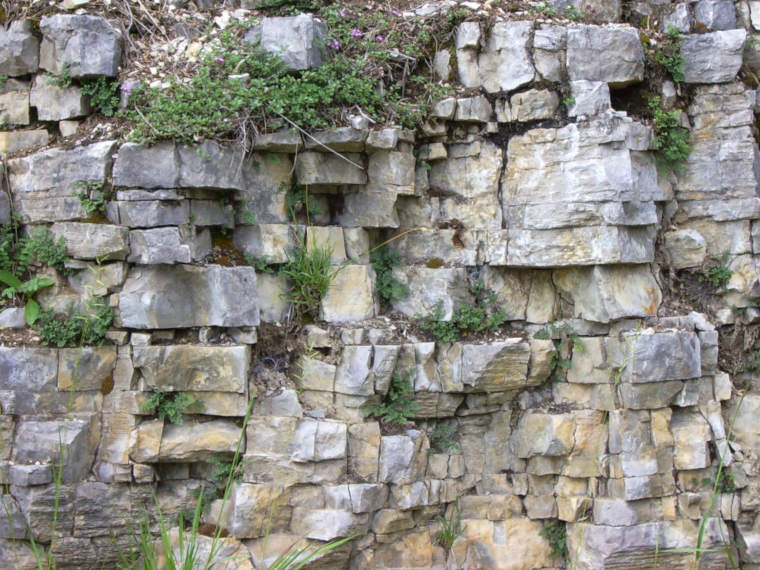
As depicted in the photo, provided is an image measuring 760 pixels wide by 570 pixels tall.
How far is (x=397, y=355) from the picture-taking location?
555cm

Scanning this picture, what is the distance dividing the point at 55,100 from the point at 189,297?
1859mm

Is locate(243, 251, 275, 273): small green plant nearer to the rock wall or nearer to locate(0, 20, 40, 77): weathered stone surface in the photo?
the rock wall

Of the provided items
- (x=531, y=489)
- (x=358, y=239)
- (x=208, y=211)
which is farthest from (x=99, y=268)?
(x=531, y=489)

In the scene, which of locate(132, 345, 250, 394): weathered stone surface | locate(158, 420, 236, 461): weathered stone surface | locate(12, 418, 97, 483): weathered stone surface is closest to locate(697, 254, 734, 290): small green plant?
locate(132, 345, 250, 394): weathered stone surface

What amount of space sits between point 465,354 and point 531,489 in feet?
4.28

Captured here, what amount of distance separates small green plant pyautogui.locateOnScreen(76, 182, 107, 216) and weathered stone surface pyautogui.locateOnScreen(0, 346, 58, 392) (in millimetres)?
1033

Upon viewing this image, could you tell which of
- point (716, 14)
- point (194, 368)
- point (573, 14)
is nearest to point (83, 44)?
point (194, 368)

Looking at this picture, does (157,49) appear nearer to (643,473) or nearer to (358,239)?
(358,239)

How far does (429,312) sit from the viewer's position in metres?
5.86

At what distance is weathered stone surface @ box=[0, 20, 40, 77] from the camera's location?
5559mm

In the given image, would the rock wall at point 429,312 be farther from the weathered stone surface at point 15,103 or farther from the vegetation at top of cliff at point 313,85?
the vegetation at top of cliff at point 313,85

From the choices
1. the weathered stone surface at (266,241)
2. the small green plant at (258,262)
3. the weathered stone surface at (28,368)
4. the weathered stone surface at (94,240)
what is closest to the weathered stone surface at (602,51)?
the weathered stone surface at (266,241)

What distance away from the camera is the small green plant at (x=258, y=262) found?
5539 millimetres

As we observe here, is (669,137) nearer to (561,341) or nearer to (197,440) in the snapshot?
(561,341)
